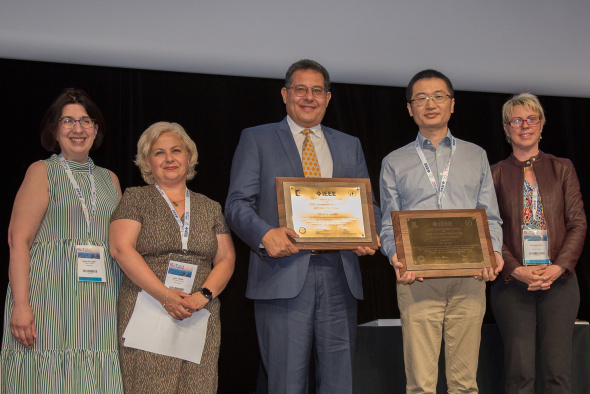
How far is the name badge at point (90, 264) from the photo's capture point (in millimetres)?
2604

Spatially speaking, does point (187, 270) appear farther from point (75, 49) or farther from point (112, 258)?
point (75, 49)

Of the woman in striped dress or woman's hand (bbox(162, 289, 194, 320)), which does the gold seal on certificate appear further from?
the woman in striped dress

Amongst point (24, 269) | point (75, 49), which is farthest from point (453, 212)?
point (75, 49)

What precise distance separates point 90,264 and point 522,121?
250 cm

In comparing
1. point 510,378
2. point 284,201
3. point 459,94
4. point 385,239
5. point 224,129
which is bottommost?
point 510,378

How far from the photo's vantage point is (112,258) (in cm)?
271

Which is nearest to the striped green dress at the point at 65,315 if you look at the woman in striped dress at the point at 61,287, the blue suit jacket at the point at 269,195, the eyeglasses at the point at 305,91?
the woman in striped dress at the point at 61,287

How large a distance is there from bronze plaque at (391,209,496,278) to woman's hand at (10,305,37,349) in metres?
1.71

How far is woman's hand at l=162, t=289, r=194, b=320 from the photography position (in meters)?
2.48

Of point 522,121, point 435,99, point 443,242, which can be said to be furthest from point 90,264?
point 522,121

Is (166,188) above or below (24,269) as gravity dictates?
above

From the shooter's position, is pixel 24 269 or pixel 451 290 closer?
pixel 24 269

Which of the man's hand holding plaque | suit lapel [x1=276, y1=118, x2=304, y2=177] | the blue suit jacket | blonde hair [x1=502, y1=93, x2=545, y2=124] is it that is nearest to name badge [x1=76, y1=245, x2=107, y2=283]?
the blue suit jacket

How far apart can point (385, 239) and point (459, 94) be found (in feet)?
8.11
